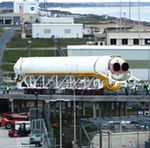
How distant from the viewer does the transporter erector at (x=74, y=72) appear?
44938 millimetres

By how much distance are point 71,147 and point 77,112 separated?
434 inches

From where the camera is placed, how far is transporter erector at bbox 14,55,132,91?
44.9 meters

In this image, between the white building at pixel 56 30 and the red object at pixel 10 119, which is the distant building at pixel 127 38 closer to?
the red object at pixel 10 119

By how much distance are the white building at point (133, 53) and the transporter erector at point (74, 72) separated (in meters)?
7.12

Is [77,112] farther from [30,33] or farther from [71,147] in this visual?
[30,33]

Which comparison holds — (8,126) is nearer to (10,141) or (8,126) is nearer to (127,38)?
(10,141)

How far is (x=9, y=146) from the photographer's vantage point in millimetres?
34219

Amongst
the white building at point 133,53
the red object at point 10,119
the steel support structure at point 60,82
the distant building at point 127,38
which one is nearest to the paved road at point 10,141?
the red object at point 10,119

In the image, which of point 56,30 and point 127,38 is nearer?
point 127,38

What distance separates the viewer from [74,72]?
45812 millimetres

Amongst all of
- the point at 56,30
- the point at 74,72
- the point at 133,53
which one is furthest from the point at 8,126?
the point at 56,30

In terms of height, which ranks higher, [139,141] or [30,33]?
[139,141]

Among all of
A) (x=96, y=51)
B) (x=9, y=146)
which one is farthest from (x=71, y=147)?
(x=96, y=51)

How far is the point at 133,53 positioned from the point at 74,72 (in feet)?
29.9
